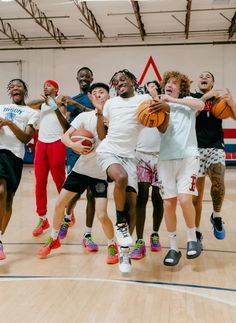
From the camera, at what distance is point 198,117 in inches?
209

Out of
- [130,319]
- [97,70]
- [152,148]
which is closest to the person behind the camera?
[130,319]

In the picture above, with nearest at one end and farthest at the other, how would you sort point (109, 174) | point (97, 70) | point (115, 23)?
point (109, 174) < point (115, 23) < point (97, 70)

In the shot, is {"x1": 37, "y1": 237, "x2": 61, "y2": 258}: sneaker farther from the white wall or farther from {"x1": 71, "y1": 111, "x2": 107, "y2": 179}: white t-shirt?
the white wall

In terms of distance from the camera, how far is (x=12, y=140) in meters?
4.97

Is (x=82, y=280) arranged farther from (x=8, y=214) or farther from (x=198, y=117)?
(x=198, y=117)

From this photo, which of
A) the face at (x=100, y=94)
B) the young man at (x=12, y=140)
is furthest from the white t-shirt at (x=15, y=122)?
the face at (x=100, y=94)

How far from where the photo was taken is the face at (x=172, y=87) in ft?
15.4

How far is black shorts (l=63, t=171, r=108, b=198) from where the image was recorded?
4.86 m

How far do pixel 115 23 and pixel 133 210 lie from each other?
14225 millimetres

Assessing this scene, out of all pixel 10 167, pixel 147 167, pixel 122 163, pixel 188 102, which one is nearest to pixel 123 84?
pixel 188 102

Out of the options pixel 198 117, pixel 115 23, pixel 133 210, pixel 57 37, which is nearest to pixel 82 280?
pixel 133 210

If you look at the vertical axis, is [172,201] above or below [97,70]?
below

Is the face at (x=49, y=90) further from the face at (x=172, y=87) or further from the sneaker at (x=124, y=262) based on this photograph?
the sneaker at (x=124, y=262)

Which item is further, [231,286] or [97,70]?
[97,70]
